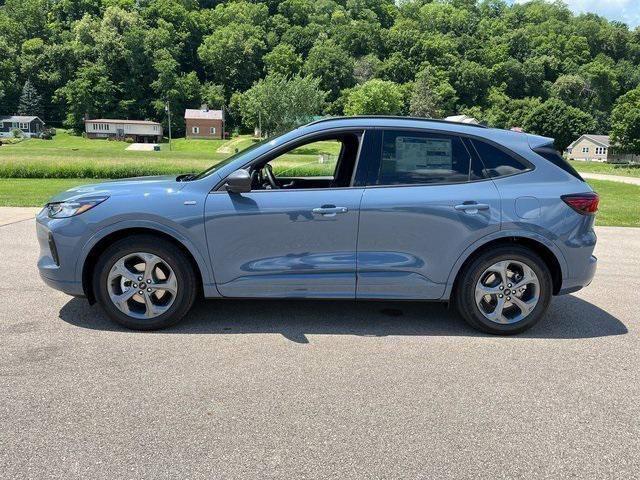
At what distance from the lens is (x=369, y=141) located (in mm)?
4707

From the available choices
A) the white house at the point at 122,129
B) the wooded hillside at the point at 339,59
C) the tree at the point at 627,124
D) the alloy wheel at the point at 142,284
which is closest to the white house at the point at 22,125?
the wooded hillside at the point at 339,59

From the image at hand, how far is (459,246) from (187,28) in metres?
153

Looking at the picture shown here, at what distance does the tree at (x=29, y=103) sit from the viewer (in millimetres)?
117838

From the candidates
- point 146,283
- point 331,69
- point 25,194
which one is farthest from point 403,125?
point 331,69

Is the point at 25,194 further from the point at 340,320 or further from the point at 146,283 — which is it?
the point at 340,320

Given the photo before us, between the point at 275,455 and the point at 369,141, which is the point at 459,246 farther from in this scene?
the point at 275,455

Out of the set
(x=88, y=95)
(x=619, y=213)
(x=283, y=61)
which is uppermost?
(x=283, y=61)

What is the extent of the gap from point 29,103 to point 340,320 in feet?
434

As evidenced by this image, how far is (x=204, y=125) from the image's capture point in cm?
11119

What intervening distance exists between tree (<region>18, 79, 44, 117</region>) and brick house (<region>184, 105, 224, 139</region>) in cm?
3466

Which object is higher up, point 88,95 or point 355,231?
point 88,95

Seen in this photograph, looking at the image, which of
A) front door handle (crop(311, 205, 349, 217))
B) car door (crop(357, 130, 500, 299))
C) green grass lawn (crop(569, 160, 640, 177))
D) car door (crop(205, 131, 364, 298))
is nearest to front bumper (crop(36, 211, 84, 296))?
car door (crop(205, 131, 364, 298))

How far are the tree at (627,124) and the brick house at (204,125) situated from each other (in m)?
69.7

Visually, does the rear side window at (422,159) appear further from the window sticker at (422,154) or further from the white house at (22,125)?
the white house at (22,125)
